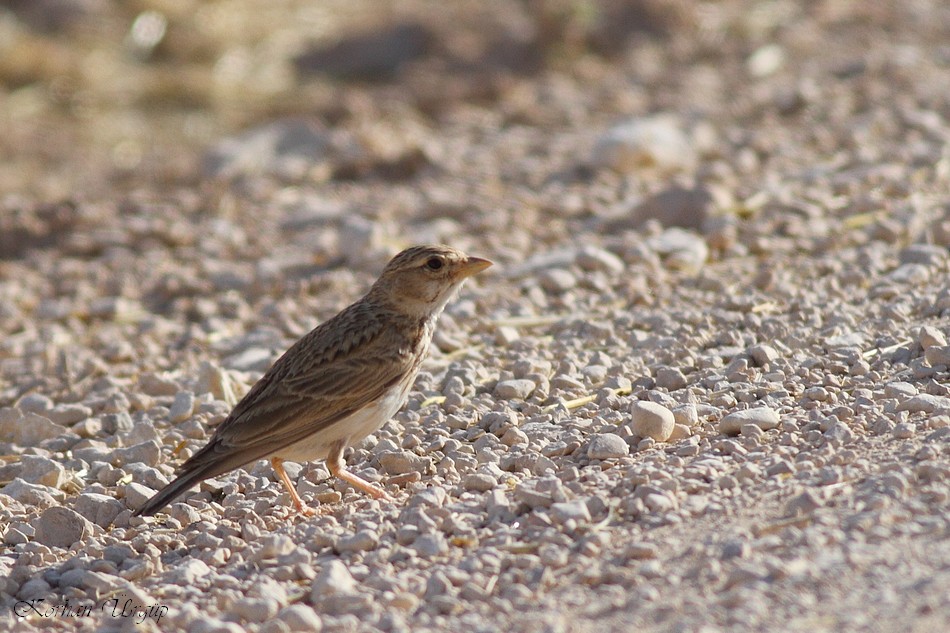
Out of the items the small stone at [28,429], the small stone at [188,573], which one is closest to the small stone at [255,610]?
the small stone at [188,573]

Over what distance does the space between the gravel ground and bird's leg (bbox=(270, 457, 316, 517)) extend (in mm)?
87

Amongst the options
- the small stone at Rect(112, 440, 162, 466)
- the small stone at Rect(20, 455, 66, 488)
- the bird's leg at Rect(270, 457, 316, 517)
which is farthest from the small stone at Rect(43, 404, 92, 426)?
the bird's leg at Rect(270, 457, 316, 517)

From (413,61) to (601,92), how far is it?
92.5 inches

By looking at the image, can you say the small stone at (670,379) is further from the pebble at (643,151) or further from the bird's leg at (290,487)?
the pebble at (643,151)

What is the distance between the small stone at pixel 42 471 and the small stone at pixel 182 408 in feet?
2.23

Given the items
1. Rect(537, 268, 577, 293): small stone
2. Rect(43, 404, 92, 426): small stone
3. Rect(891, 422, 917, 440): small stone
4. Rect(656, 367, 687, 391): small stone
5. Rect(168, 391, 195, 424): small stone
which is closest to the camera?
Rect(891, 422, 917, 440): small stone

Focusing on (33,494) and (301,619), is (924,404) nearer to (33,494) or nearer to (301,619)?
(301,619)

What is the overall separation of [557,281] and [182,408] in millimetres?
2458

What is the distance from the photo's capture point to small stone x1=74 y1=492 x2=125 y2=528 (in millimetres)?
5434

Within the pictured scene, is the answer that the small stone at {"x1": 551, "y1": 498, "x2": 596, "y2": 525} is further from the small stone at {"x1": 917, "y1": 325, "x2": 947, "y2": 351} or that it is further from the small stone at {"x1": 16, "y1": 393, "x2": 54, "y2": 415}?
the small stone at {"x1": 16, "y1": 393, "x2": 54, "y2": 415}

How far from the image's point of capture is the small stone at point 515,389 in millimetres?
6195

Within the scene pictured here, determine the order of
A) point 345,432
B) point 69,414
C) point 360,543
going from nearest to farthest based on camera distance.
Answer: point 360,543
point 345,432
point 69,414

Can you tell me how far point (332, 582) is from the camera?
4.38 metres

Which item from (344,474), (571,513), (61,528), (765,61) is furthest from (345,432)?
(765,61)
